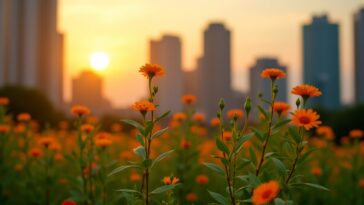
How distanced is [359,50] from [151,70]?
10938 centimetres

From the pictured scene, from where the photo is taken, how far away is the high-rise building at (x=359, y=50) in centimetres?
9869

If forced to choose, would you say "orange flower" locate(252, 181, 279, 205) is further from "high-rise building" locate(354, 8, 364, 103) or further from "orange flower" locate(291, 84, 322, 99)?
"high-rise building" locate(354, 8, 364, 103)

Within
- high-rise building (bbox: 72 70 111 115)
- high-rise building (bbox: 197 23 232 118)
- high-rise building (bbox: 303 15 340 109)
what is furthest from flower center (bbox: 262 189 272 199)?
high-rise building (bbox: 303 15 340 109)

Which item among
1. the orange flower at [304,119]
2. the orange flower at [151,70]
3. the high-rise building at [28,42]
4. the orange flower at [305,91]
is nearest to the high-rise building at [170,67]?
the high-rise building at [28,42]

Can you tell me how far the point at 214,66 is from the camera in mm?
97188

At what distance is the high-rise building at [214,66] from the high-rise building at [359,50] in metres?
30.3

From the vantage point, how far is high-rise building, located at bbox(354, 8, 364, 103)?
98.7 m

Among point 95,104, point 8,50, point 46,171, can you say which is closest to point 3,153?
point 46,171

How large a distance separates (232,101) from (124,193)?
83.6 m

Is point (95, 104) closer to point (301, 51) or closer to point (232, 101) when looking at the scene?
point (232, 101)

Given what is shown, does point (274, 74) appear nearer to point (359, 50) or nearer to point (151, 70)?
point (151, 70)

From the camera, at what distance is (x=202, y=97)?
311 ft

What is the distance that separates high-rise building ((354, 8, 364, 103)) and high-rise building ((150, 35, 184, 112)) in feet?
135

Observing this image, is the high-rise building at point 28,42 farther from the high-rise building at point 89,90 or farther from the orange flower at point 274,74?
the orange flower at point 274,74
